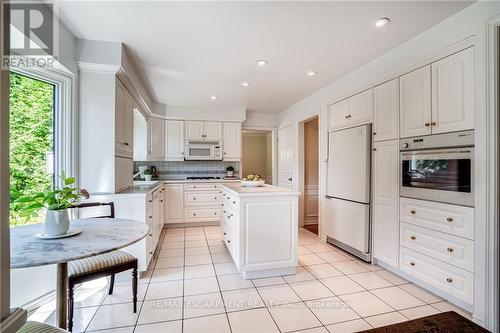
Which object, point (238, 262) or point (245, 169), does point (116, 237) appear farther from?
point (245, 169)

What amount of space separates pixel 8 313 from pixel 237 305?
167 cm

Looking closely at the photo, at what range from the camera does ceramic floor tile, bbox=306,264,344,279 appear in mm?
2607

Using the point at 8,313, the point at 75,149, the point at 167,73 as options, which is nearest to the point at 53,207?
the point at 8,313

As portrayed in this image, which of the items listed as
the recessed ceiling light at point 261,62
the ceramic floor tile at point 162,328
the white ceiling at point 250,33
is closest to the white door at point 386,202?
the white ceiling at point 250,33

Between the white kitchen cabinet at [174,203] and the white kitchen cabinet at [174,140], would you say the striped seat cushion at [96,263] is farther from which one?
the white kitchen cabinet at [174,140]

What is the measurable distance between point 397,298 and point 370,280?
0.35 meters

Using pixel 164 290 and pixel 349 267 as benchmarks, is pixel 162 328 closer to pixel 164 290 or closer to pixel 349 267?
pixel 164 290

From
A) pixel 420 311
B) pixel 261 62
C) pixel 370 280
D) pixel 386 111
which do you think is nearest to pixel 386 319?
pixel 420 311

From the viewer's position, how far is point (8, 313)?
699 mm

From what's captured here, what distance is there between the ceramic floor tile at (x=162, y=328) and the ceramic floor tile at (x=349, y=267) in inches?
74.0

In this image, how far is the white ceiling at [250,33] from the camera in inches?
74.0

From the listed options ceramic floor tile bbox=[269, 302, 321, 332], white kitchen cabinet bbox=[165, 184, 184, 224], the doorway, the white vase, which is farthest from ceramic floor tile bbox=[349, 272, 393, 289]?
the doorway

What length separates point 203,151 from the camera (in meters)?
5.10

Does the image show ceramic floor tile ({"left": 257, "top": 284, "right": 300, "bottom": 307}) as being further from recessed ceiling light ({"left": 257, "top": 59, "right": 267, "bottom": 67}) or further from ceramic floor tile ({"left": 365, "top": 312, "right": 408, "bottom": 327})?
recessed ceiling light ({"left": 257, "top": 59, "right": 267, "bottom": 67})
